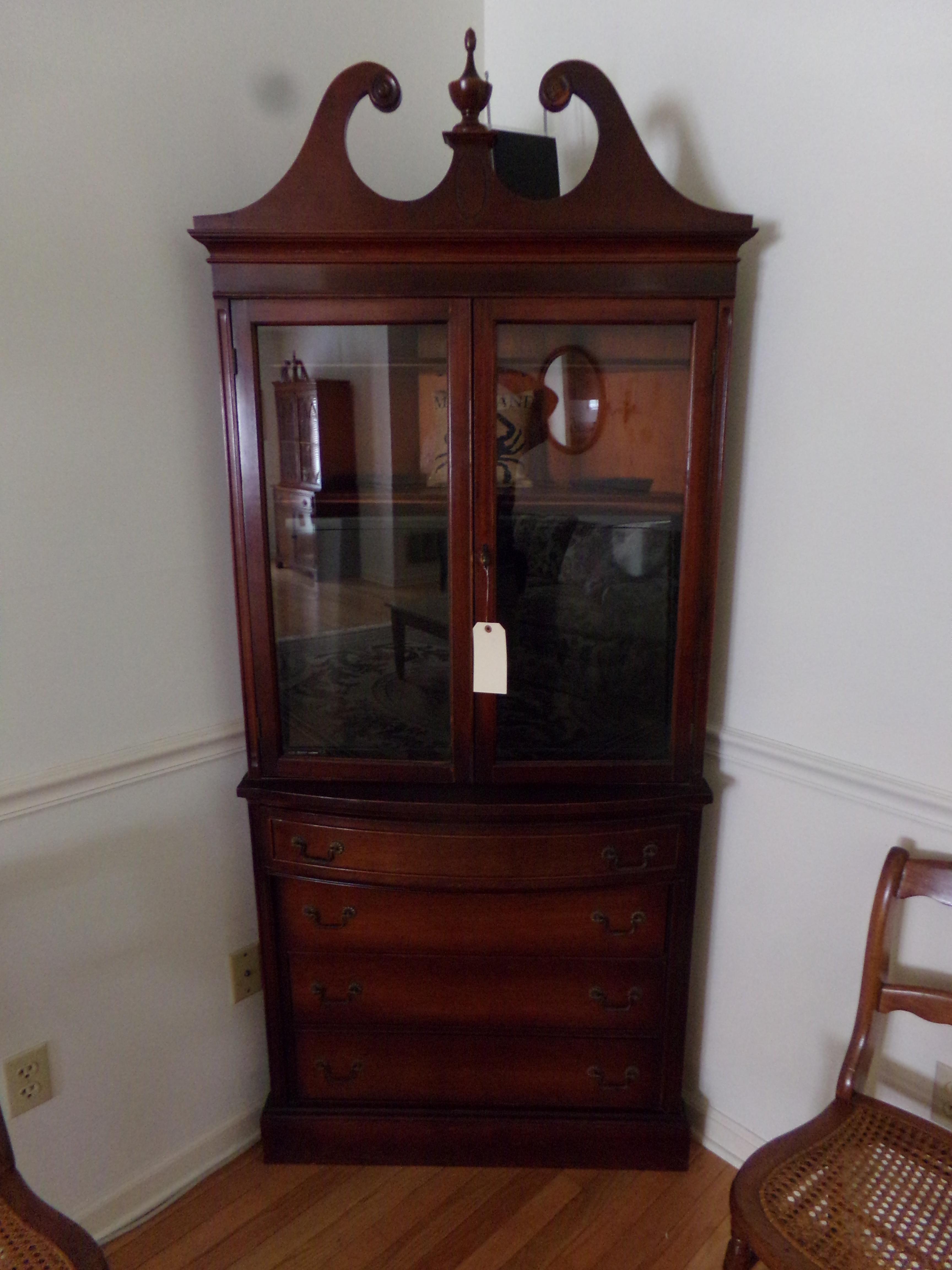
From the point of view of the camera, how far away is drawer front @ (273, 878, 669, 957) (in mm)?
1477

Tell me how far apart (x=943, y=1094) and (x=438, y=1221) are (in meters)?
0.90

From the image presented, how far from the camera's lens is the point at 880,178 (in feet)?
3.93

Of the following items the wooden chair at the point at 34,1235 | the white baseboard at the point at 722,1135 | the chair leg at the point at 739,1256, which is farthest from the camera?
the white baseboard at the point at 722,1135

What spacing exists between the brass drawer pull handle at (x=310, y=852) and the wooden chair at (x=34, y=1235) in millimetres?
553

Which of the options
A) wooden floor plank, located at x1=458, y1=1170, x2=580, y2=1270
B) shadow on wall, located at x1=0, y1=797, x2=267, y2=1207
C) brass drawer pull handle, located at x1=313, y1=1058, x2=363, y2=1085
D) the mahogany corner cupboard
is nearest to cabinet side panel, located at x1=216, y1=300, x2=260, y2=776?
the mahogany corner cupboard

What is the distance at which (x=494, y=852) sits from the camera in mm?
1426

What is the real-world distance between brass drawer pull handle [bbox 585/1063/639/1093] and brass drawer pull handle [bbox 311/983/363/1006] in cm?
46

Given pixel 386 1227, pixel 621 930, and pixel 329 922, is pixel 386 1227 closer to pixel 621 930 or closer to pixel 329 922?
pixel 329 922

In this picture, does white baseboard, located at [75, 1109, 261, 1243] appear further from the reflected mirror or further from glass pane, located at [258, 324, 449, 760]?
the reflected mirror

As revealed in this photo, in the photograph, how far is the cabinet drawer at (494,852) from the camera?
1.42 meters

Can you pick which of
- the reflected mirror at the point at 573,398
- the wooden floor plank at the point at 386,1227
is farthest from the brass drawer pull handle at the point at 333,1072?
the reflected mirror at the point at 573,398

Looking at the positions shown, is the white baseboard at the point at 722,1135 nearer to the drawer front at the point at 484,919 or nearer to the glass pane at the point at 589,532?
the drawer front at the point at 484,919

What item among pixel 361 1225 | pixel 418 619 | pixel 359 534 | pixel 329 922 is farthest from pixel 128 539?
pixel 361 1225

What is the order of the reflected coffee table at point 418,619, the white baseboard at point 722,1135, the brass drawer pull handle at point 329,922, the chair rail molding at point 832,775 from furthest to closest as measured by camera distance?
the white baseboard at point 722,1135, the brass drawer pull handle at point 329,922, the reflected coffee table at point 418,619, the chair rail molding at point 832,775
